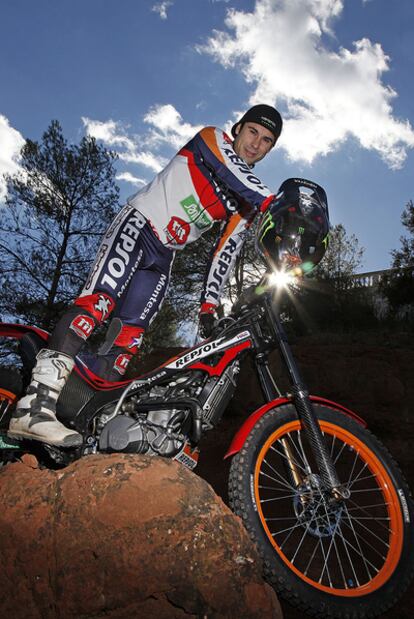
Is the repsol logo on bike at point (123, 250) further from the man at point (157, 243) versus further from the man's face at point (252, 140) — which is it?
the man's face at point (252, 140)

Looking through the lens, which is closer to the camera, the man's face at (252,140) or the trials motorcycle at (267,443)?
the trials motorcycle at (267,443)

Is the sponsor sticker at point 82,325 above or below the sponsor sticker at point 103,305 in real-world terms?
below

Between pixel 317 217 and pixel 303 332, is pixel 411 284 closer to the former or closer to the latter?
pixel 303 332

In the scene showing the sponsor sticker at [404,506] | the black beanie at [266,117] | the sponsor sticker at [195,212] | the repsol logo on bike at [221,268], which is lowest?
the sponsor sticker at [404,506]

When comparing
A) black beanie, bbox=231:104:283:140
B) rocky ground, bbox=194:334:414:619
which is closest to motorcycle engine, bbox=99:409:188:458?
black beanie, bbox=231:104:283:140

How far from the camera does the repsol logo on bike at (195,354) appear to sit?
2.38m

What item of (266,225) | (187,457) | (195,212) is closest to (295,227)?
(266,225)

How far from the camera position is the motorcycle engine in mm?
2129

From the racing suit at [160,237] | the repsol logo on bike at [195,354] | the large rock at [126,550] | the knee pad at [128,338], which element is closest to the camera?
the large rock at [126,550]

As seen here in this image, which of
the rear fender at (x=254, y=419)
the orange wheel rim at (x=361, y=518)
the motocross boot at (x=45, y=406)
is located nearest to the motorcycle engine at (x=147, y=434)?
the motocross boot at (x=45, y=406)

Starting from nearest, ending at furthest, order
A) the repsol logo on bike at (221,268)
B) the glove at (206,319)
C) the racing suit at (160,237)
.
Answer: the racing suit at (160,237)
the glove at (206,319)
the repsol logo on bike at (221,268)

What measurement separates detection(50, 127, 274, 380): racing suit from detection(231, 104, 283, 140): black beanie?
0.46m

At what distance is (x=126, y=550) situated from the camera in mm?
1399

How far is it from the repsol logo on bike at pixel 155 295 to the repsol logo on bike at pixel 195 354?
0.90 meters
